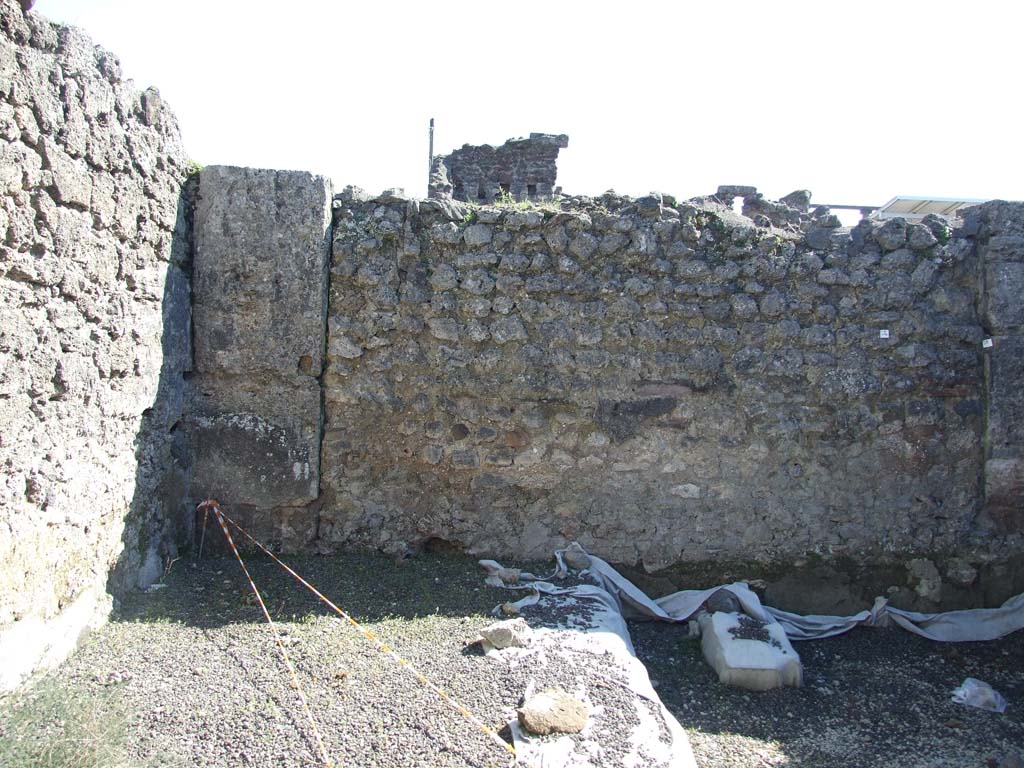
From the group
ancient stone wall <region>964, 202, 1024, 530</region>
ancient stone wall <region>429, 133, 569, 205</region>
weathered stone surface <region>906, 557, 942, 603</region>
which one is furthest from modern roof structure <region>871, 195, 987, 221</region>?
weathered stone surface <region>906, 557, 942, 603</region>

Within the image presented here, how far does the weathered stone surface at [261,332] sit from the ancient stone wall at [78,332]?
20cm

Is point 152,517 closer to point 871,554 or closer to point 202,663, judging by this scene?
point 202,663

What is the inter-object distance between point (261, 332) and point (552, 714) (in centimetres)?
265

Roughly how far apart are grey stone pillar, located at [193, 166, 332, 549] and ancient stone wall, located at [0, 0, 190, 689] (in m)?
0.20

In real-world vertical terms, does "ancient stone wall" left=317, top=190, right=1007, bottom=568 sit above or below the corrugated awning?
below

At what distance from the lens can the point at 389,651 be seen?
3.37 meters

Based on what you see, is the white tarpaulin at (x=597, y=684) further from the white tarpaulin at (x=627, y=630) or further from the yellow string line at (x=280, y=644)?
the yellow string line at (x=280, y=644)

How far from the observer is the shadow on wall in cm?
388

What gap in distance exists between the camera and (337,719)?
283cm

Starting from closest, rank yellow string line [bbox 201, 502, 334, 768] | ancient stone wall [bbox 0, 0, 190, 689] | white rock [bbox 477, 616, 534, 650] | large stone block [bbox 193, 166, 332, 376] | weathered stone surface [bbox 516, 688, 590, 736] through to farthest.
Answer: yellow string line [bbox 201, 502, 334, 768]
weathered stone surface [bbox 516, 688, 590, 736]
ancient stone wall [bbox 0, 0, 190, 689]
white rock [bbox 477, 616, 534, 650]
large stone block [bbox 193, 166, 332, 376]

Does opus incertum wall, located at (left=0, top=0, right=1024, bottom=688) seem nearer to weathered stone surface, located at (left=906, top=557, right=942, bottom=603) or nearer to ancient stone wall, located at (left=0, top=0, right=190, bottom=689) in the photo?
weathered stone surface, located at (left=906, top=557, right=942, bottom=603)

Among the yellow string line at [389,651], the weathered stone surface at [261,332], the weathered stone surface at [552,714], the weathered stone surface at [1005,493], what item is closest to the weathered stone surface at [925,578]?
the weathered stone surface at [1005,493]

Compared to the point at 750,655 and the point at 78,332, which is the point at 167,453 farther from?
the point at 750,655

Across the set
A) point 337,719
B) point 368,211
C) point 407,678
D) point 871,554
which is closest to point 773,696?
point 871,554
